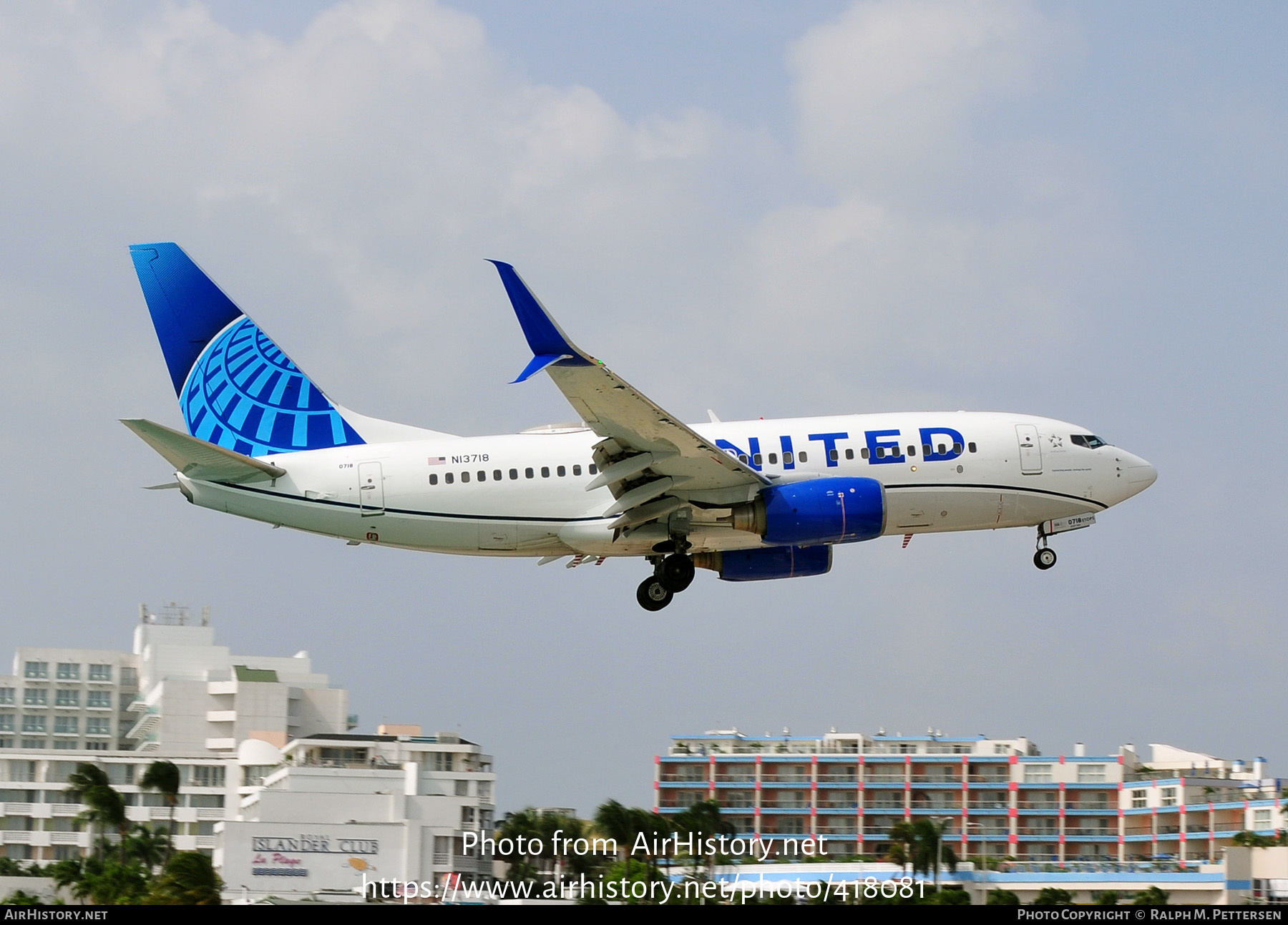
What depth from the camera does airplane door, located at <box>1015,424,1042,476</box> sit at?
38.4 m

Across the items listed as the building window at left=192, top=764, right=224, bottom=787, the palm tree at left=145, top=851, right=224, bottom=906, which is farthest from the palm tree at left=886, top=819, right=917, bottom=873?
the building window at left=192, top=764, right=224, bottom=787

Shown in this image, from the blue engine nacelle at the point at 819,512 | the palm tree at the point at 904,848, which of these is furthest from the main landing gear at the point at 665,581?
the palm tree at the point at 904,848

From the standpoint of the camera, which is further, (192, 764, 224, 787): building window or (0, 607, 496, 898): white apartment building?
(192, 764, 224, 787): building window

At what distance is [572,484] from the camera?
36.1 metres

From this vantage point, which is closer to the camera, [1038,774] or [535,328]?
[535,328]

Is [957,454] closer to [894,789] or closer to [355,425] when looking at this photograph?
[355,425]

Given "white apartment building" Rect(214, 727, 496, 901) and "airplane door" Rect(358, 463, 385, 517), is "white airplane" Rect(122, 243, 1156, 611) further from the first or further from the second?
"white apartment building" Rect(214, 727, 496, 901)

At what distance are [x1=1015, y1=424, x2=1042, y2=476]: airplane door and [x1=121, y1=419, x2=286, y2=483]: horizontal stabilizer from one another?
19127 millimetres

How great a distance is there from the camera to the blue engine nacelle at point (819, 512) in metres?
34.9

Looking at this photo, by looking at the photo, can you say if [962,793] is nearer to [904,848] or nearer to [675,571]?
[904,848]

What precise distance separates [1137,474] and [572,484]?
53.5 ft

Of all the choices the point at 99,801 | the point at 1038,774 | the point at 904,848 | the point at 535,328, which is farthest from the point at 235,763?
the point at 535,328

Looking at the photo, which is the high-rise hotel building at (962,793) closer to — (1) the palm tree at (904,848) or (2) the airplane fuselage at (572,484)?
(1) the palm tree at (904,848)

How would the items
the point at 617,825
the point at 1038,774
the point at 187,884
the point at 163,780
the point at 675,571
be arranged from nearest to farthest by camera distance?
1. the point at 675,571
2. the point at 187,884
3. the point at 617,825
4. the point at 163,780
5. the point at 1038,774
